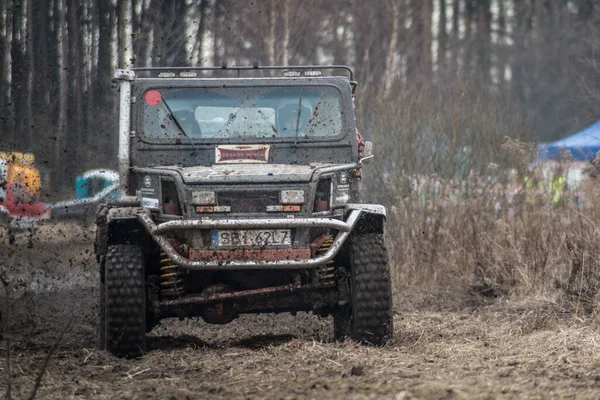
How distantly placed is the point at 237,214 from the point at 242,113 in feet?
4.17

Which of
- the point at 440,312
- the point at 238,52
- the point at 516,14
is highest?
the point at 516,14

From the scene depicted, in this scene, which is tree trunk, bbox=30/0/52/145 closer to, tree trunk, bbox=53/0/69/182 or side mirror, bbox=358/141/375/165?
tree trunk, bbox=53/0/69/182

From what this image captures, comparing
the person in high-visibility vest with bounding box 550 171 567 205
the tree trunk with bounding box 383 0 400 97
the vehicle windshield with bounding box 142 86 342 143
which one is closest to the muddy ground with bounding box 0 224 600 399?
the person in high-visibility vest with bounding box 550 171 567 205

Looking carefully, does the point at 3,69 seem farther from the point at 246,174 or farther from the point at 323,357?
the point at 323,357

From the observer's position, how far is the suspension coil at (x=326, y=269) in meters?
7.68

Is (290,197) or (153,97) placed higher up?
(153,97)

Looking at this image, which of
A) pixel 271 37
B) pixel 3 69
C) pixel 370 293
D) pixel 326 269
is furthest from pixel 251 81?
pixel 271 37

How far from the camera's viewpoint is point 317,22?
24.9 m

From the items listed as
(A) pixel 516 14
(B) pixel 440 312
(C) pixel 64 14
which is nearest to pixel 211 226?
(B) pixel 440 312

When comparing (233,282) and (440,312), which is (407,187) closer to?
(440,312)

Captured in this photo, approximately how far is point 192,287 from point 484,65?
2991 centimetres

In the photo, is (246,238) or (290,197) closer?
(246,238)

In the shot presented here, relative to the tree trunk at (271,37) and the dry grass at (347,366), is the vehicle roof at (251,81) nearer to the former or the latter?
the dry grass at (347,366)

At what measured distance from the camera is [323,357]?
706 centimetres
